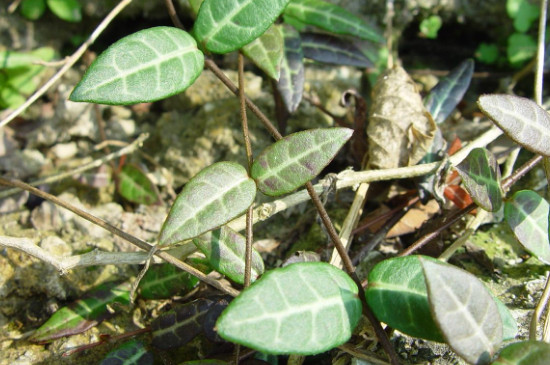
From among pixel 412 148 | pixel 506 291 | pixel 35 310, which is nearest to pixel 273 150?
pixel 412 148

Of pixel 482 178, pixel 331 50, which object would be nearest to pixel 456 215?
pixel 482 178

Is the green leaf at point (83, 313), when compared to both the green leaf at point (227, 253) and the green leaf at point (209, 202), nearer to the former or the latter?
the green leaf at point (227, 253)

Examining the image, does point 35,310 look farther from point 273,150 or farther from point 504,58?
point 504,58

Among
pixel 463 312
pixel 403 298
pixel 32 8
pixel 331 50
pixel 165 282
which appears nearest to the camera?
pixel 463 312

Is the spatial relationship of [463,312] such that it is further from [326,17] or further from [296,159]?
[326,17]

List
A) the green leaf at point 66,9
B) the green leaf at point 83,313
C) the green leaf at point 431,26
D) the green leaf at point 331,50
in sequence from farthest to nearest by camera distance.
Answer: the green leaf at point 431,26
the green leaf at point 66,9
the green leaf at point 331,50
the green leaf at point 83,313

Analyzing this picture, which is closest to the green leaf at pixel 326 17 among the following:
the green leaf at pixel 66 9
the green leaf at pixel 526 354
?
the green leaf at pixel 66 9
